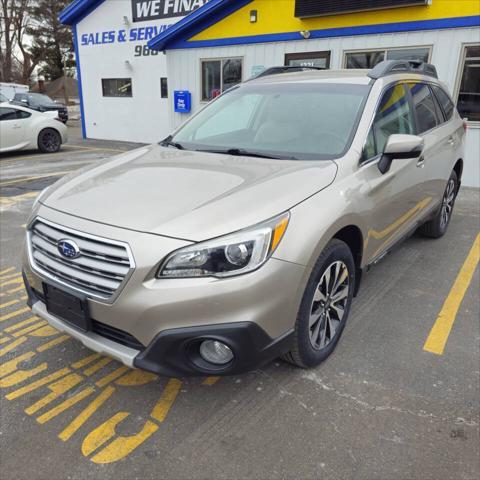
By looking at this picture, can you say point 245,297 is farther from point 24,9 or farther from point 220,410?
point 24,9

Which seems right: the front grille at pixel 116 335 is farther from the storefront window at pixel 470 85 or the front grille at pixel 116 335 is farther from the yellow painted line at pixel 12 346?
the storefront window at pixel 470 85

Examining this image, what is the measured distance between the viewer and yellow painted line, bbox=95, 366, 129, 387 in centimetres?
263

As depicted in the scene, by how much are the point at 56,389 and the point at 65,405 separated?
0.54 ft

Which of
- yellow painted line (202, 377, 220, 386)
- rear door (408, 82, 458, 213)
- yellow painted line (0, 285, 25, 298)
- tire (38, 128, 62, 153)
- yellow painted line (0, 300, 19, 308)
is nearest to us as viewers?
yellow painted line (202, 377, 220, 386)

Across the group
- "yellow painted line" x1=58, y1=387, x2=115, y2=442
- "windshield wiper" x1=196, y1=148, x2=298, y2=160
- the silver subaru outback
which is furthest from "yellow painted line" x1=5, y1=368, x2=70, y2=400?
"windshield wiper" x1=196, y1=148, x2=298, y2=160

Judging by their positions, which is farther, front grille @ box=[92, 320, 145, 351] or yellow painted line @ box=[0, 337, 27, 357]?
yellow painted line @ box=[0, 337, 27, 357]

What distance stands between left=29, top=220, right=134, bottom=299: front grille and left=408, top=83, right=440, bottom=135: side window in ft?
9.59

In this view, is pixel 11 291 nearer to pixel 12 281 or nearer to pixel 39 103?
pixel 12 281

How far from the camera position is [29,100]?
20.9 m

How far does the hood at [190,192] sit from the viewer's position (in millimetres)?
2113

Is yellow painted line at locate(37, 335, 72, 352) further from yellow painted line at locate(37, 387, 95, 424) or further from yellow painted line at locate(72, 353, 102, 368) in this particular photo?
yellow painted line at locate(37, 387, 95, 424)

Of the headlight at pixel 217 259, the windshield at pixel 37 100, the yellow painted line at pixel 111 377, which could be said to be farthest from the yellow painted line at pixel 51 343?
the windshield at pixel 37 100

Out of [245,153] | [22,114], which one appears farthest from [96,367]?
[22,114]

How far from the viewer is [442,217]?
5121 millimetres
